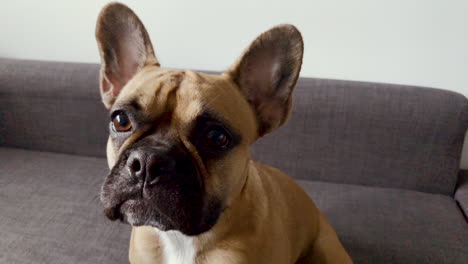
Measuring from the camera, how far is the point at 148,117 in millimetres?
1165

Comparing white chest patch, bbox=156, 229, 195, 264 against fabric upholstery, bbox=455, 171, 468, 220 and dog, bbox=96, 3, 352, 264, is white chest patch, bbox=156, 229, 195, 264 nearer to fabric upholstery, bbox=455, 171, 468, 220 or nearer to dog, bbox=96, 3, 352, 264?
dog, bbox=96, 3, 352, 264

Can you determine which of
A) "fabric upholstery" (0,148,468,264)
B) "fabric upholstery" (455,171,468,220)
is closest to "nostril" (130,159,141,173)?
"fabric upholstery" (0,148,468,264)

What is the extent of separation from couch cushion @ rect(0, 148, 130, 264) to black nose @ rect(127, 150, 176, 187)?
33.3 inches

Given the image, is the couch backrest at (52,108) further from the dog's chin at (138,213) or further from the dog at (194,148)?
the dog's chin at (138,213)

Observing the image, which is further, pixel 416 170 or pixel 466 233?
pixel 416 170

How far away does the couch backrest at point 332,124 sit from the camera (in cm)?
223

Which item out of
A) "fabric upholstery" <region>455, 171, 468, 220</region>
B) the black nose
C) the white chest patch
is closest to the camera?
the black nose

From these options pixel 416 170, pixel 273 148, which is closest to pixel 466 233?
pixel 416 170

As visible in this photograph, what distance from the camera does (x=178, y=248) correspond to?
134 centimetres

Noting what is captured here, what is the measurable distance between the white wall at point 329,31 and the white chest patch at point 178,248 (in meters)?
1.53

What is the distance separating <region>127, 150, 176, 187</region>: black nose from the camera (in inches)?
40.5

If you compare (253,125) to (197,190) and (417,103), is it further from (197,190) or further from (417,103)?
(417,103)

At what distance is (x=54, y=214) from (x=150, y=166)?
1.21m

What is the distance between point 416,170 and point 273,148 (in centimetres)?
85
